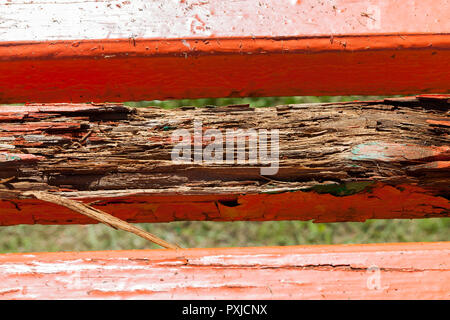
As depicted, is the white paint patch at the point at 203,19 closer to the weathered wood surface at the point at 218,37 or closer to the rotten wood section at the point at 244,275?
the weathered wood surface at the point at 218,37

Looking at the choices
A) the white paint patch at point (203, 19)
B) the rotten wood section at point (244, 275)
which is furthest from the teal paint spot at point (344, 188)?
the white paint patch at point (203, 19)

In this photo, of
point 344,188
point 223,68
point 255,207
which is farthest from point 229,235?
point 223,68

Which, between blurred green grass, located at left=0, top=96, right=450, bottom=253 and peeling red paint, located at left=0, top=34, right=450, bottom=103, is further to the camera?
blurred green grass, located at left=0, top=96, right=450, bottom=253

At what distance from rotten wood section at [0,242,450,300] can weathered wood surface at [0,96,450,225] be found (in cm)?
19

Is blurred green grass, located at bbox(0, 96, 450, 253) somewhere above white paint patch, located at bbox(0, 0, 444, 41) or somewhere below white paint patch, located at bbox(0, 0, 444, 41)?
above

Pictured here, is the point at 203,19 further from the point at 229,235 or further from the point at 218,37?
the point at 229,235

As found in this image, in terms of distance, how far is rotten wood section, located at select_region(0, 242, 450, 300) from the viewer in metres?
0.87

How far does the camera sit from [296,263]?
→ 88 centimetres

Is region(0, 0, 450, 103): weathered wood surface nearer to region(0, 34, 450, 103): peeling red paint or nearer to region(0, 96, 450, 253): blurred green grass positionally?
region(0, 34, 450, 103): peeling red paint

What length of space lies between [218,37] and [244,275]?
1.68 feet

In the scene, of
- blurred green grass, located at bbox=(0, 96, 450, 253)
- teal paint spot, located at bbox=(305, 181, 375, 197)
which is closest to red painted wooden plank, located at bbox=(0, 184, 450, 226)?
teal paint spot, located at bbox=(305, 181, 375, 197)

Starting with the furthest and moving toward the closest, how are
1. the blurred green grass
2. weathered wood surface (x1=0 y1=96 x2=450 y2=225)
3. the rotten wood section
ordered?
the blurred green grass, weathered wood surface (x1=0 y1=96 x2=450 y2=225), the rotten wood section

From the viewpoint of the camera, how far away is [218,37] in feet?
3.16
